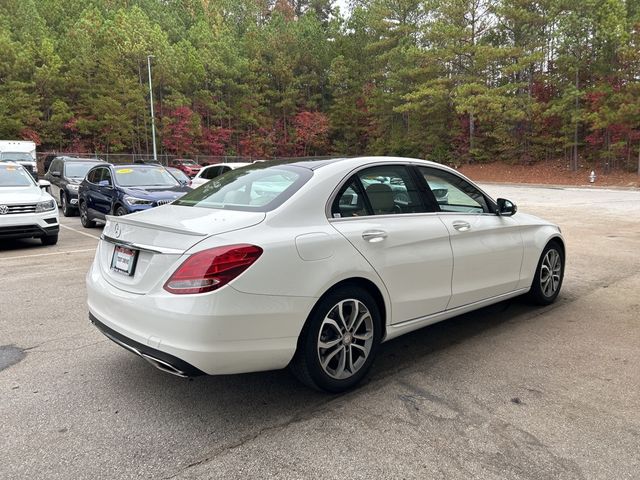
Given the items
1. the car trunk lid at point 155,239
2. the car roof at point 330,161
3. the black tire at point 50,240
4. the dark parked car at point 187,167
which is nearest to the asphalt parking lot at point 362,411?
the car trunk lid at point 155,239

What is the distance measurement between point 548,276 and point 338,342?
122 inches

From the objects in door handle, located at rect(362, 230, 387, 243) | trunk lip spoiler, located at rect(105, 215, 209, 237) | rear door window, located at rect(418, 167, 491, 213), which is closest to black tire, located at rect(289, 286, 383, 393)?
door handle, located at rect(362, 230, 387, 243)

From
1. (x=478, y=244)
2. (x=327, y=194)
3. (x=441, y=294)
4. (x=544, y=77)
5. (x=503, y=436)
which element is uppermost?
(x=544, y=77)

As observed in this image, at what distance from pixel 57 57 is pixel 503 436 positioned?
45.6m

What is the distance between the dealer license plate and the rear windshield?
0.67 metres

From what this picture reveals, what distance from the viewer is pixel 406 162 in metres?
4.09

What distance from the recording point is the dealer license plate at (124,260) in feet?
10.3

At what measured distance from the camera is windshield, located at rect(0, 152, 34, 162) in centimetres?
2300

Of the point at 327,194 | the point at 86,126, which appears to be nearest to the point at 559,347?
the point at 327,194

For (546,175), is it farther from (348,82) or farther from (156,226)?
(156,226)

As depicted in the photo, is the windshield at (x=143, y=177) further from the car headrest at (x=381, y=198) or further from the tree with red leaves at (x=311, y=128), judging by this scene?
the tree with red leaves at (x=311, y=128)

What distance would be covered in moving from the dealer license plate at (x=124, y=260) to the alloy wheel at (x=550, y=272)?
398 cm

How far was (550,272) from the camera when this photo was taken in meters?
5.33

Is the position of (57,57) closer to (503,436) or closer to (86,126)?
(86,126)
